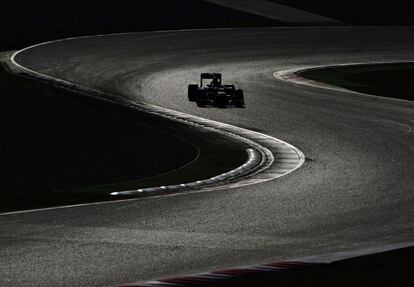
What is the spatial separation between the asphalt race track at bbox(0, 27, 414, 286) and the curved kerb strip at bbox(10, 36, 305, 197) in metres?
0.41

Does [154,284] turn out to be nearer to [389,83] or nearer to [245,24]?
[389,83]

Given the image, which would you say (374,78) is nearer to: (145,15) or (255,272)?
(145,15)

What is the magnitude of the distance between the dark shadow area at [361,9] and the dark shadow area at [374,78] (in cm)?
1299

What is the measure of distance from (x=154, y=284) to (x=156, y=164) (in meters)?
10.1

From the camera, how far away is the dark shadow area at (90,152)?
1977 cm

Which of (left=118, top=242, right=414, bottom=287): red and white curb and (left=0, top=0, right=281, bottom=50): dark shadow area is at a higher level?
(left=118, top=242, right=414, bottom=287): red and white curb

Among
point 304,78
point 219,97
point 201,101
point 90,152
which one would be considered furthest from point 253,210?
point 304,78

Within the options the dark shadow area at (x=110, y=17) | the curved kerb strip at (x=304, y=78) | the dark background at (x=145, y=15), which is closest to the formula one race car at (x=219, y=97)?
the curved kerb strip at (x=304, y=78)

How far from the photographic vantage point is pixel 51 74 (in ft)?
121

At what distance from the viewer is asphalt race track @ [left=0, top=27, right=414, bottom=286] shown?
1334 cm

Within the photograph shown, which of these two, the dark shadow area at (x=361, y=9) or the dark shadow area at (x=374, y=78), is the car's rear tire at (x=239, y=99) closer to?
the dark shadow area at (x=374, y=78)

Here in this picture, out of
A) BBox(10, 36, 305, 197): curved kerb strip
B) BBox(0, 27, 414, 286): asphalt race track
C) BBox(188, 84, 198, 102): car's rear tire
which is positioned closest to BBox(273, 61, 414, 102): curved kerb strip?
BBox(0, 27, 414, 286): asphalt race track

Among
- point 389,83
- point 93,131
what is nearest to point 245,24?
point 389,83

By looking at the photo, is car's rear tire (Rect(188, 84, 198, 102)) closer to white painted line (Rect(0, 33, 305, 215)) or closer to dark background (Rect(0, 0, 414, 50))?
white painted line (Rect(0, 33, 305, 215))
